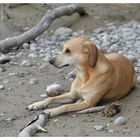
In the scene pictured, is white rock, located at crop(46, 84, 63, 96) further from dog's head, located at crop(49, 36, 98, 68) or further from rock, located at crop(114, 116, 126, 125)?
rock, located at crop(114, 116, 126, 125)

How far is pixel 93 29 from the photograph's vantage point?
31.3ft

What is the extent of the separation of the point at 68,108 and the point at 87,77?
43cm

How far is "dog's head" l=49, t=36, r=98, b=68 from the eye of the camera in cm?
563

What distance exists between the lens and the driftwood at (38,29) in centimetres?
811

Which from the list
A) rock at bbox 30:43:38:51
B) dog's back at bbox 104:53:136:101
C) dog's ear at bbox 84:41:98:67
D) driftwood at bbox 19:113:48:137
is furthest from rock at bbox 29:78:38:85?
rock at bbox 30:43:38:51

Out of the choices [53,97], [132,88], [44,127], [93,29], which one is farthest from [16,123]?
[93,29]

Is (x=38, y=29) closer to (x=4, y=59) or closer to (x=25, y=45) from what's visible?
(x=25, y=45)

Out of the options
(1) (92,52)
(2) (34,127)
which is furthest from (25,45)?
(2) (34,127)

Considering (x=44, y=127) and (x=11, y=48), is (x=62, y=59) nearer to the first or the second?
(x=44, y=127)

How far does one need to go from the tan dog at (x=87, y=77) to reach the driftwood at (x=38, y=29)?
7.89 ft

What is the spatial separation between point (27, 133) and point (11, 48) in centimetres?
344

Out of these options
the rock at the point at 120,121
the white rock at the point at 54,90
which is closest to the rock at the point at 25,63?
the white rock at the point at 54,90

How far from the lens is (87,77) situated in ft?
19.0

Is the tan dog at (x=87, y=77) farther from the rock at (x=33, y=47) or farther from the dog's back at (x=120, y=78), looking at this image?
the rock at (x=33, y=47)
